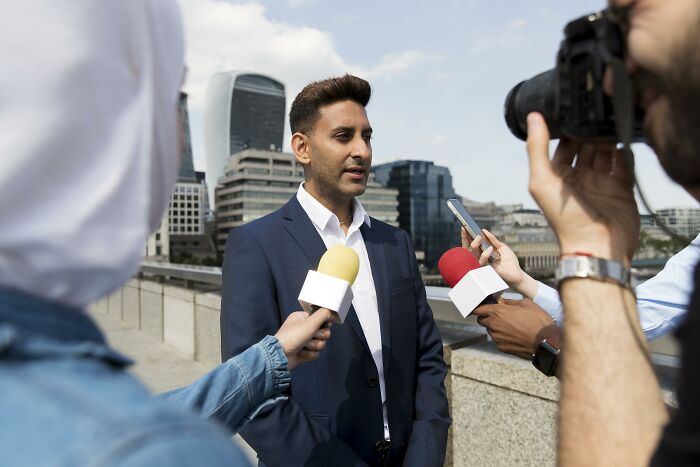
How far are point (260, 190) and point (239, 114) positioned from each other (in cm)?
4617

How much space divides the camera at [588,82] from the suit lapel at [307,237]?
4.51 feet

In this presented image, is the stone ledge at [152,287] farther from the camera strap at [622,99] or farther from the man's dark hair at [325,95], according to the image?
the camera strap at [622,99]

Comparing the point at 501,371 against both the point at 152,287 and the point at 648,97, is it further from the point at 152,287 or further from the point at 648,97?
the point at 152,287

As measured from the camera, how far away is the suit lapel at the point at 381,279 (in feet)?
7.78

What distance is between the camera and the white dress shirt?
94.1 inches

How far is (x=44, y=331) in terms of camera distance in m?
0.65

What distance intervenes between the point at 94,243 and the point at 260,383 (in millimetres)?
964

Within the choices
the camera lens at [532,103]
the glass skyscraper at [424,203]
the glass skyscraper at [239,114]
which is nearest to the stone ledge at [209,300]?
the camera lens at [532,103]

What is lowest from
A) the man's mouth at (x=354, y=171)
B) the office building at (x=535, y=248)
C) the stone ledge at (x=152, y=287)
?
the office building at (x=535, y=248)

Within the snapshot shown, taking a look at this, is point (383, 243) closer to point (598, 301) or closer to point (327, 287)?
point (327, 287)

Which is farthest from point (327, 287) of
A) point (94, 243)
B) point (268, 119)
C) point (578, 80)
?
point (268, 119)

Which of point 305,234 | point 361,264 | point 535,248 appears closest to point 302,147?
point 305,234

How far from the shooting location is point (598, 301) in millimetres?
1131

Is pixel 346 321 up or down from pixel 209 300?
up
